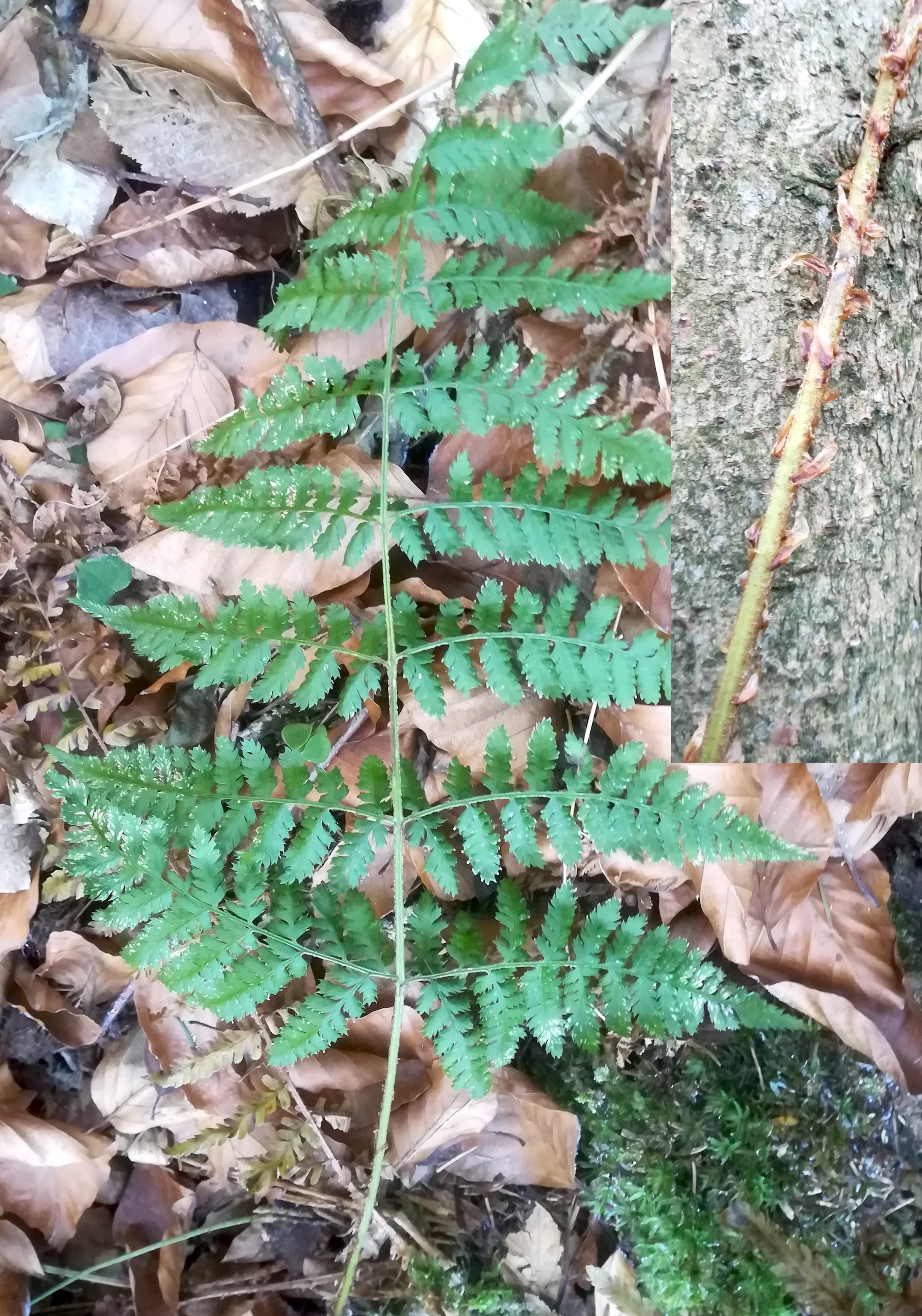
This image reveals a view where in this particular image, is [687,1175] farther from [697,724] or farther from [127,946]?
[127,946]

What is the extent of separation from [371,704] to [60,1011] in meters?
1.05

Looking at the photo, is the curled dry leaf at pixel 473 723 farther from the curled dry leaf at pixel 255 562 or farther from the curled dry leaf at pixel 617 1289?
the curled dry leaf at pixel 617 1289

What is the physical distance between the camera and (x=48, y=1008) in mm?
1980

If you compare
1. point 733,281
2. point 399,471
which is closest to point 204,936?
point 399,471

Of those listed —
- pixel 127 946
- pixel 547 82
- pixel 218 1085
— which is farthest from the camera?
pixel 218 1085

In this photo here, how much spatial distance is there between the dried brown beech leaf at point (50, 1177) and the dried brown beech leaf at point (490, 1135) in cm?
71

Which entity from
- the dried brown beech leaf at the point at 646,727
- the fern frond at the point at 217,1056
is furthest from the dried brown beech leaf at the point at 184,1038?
the dried brown beech leaf at the point at 646,727

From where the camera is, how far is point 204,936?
5.23 feet

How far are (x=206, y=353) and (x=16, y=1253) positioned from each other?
2025 millimetres

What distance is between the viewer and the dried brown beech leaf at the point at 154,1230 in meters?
1.84

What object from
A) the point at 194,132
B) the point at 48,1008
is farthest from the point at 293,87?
the point at 48,1008

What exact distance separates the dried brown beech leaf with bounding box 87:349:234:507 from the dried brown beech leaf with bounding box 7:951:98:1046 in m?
1.11

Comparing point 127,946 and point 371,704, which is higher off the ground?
point 371,704

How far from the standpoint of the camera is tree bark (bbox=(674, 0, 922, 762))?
1.42 m
